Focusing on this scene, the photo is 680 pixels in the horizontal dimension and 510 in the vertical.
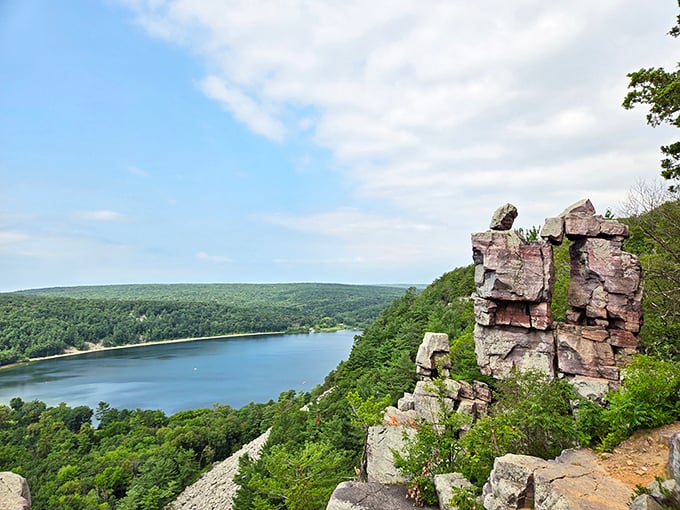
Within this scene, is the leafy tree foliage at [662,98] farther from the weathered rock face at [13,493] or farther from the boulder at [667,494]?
the weathered rock face at [13,493]

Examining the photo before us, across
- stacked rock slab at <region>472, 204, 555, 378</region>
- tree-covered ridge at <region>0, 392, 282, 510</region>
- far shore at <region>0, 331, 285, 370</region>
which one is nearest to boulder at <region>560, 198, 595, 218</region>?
stacked rock slab at <region>472, 204, 555, 378</region>

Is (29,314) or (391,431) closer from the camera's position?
(391,431)

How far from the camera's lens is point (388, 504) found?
28.9 ft

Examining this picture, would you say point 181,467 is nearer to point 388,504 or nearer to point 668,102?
point 388,504

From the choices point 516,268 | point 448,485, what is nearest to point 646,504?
point 448,485

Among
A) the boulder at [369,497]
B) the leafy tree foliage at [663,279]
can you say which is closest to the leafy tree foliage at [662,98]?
the leafy tree foliage at [663,279]

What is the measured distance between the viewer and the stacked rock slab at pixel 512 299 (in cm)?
1130

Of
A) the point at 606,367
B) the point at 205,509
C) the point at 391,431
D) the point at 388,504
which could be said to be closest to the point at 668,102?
the point at 606,367

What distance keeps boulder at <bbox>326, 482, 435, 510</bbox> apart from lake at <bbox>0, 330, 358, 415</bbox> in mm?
52791

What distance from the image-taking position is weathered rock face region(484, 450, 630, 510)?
19.0ft

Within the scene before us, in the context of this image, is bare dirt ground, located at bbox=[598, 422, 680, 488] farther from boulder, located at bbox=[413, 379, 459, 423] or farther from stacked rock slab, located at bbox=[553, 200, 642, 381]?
boulder, located at bbox=[413, 379, 459, 423]

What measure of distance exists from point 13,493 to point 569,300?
1337 cm

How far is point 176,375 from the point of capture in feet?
250

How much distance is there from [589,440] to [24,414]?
204 feet
